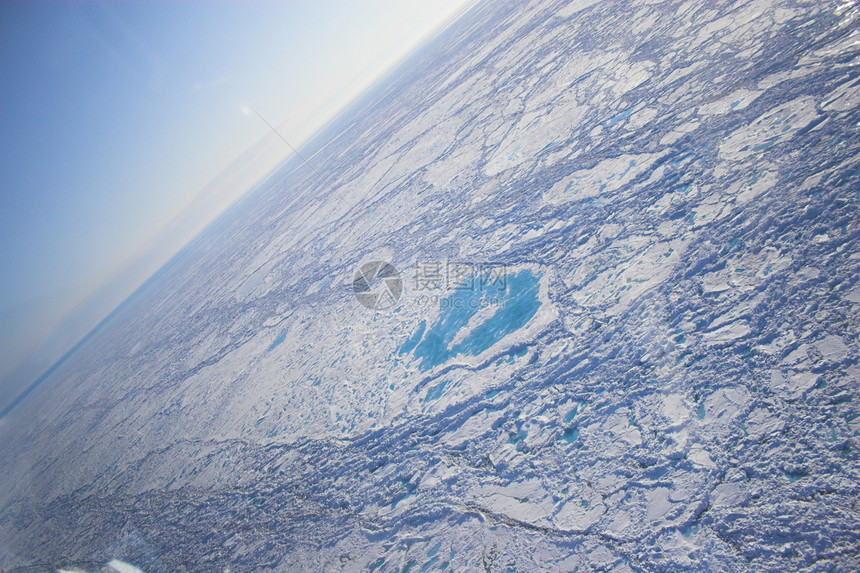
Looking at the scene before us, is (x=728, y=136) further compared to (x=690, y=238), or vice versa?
(x=728, y=136)

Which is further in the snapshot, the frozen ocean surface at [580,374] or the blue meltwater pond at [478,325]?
the blue meltwater pond at [478,325]

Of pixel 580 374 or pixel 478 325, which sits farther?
pixel 478 325

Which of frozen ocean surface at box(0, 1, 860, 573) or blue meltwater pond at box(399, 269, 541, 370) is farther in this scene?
blue meltwater pond at box(399, 269, 541, 370)

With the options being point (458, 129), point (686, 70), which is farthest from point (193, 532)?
point (458, 129)

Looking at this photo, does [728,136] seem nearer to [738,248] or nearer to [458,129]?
[738,248]

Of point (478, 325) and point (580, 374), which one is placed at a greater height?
point (478, 325)
